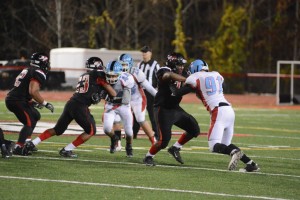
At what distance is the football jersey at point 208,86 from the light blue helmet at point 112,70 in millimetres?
2034

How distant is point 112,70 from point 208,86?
7.56 ft

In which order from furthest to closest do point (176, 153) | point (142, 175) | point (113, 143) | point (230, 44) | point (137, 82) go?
point (230, 44), point (137, 82), point (113, 143), point (176, 153), point (142, 175)

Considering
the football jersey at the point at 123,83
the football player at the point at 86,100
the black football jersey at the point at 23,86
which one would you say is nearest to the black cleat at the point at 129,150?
the football player at the point at 86,100

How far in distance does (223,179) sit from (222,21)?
35.5 meters

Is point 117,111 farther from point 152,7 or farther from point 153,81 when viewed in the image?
point 152,7

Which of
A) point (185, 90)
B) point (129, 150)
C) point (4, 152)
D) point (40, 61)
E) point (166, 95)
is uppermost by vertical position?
point (40, 61)

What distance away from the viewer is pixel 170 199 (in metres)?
10.1

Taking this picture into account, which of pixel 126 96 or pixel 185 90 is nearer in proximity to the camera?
pixel 185 90

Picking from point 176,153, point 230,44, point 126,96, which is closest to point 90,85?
point 126,96

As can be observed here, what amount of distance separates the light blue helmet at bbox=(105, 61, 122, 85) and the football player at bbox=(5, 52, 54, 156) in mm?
975

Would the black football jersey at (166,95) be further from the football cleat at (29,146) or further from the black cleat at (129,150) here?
the football cleat at (29,146)

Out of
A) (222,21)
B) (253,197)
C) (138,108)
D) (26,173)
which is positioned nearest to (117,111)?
(138,108)

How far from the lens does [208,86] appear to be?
12.8 meters

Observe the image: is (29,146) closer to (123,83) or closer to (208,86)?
(123,83)
